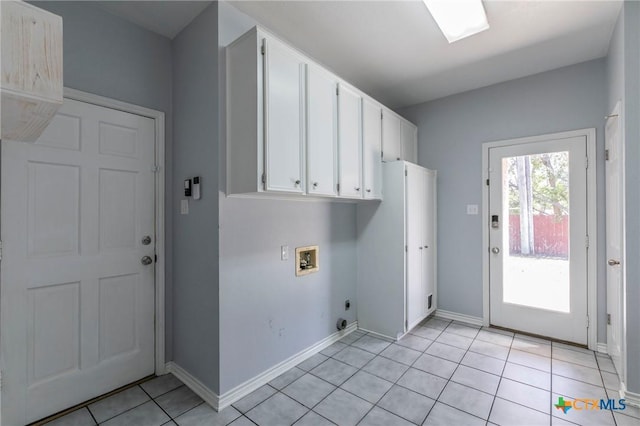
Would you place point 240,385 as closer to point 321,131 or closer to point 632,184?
point 321,131

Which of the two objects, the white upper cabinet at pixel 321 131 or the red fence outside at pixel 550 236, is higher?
the white upper cabinet at pixel 321 131

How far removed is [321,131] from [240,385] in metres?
1.97

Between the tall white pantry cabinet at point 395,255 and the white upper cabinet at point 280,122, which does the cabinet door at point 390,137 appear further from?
the white upper cabinet at point 280,122

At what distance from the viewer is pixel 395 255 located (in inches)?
118

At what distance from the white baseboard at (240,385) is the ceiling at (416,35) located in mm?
2694

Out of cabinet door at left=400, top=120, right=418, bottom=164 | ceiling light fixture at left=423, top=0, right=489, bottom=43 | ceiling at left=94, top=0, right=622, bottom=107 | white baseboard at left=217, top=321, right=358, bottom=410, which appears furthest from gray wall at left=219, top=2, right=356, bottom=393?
ceiling light fixture at left=423, top=0, right=489, bottom=43

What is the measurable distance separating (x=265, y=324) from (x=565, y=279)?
2.98 meters

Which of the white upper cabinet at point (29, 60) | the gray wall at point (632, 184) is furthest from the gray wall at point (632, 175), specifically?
the white upper cabinet at point (29, 60)

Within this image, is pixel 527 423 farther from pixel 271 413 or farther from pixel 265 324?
pixel 265 324

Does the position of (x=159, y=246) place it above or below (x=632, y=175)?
below

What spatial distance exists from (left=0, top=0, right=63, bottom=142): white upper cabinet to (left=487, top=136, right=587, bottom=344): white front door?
3706 millimetres

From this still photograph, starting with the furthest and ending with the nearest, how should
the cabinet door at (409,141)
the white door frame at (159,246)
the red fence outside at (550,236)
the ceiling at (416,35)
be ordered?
the cabinet door at (409,141) → the red fence outside at (550,236) → the white door frame at (159,246) → the ceiling at (416,35)

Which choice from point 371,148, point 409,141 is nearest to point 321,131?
point 371,148

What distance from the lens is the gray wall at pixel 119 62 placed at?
1.93 meters
